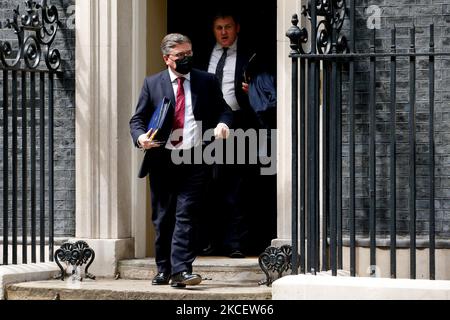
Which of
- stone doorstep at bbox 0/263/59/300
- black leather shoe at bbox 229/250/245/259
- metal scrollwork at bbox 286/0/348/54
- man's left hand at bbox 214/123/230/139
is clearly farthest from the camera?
black leather shoe at bbox 229/250/245/259

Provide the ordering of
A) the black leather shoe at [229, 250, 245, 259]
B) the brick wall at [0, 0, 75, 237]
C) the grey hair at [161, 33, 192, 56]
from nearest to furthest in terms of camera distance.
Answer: the grey hair at [161, 33, 192, 56]
the brick wall at [0, 0, 75, 237]
the black leather shoe at [229, 250, 245, 259]

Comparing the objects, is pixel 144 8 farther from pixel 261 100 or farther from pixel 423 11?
pixel 423 11

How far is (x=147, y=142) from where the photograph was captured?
10.2 meters

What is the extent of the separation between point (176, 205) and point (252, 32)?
288 centimetres

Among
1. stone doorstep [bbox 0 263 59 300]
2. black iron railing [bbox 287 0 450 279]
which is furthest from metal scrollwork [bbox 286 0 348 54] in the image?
stone doorstep [bbox 0 263 59 300]

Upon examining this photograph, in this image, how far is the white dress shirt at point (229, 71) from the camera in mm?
11867

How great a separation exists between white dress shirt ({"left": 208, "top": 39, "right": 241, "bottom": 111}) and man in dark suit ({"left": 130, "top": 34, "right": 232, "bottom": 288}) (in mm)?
1249

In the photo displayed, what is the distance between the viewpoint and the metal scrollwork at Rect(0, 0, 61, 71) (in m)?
11.1

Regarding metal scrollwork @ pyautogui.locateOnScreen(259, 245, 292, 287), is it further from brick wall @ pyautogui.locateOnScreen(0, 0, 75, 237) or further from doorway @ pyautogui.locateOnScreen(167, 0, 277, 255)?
doorway @ pyautogui.locateOnScreen(167, 0, 277, 255)

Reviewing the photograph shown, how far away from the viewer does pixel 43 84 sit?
1135 cm

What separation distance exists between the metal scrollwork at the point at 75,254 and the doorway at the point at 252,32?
1936mm

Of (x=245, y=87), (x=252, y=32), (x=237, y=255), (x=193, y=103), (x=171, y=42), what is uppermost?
(x=252, y=32)

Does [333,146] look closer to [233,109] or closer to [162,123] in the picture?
[162,123]

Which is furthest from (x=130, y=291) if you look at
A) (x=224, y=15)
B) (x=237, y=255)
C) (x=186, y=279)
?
(x=224, y=15)
